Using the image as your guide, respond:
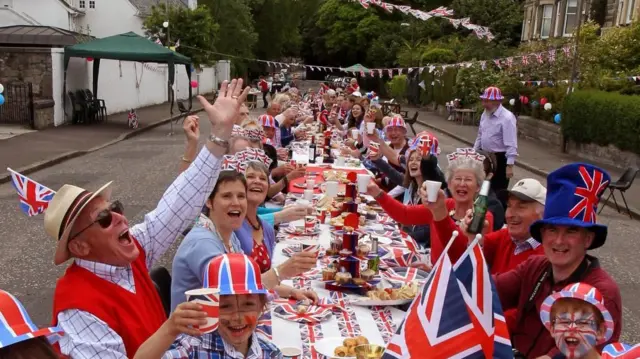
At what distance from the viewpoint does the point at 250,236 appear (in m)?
4.50

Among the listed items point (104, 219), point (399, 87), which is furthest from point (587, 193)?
point (399, 87)

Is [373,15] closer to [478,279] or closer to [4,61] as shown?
[4,61]

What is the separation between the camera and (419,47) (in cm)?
4341

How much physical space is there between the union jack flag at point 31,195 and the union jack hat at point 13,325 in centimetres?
89

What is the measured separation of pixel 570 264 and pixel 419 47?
137ft

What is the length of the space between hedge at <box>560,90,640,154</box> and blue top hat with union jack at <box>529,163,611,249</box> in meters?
13.7

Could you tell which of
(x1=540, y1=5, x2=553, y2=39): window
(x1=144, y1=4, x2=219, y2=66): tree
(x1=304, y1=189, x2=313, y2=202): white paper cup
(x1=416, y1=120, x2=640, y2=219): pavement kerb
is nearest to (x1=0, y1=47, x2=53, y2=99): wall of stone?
(x1=144, y1=4, x2=219, y2=66): tree

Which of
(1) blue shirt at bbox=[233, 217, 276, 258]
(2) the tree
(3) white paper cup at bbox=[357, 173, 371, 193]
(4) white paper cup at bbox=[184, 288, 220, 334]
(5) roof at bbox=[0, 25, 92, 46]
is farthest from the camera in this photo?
(2) the tree

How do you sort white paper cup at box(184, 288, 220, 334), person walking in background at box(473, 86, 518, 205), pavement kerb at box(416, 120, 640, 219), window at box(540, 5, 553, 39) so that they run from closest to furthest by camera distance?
white paper cup at box(184, 288, 220, 334), person walking in background at box(473, 86, 518, 205), pavement kerb at box(416, 120, 640, 219), window at box(540, 5, 553, 39)

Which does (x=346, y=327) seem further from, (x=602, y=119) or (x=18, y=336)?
(x=602, y=119)

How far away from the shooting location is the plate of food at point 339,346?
3133mm

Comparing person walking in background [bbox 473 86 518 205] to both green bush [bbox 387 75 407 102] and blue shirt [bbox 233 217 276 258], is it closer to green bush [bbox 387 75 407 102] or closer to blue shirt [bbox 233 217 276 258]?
blue shirt [bbox 233 217 276 258]

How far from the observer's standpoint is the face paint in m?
2.31

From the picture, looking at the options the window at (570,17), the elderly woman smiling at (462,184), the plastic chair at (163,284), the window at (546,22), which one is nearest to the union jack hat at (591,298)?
the elderly woman smiling at (462,184)
